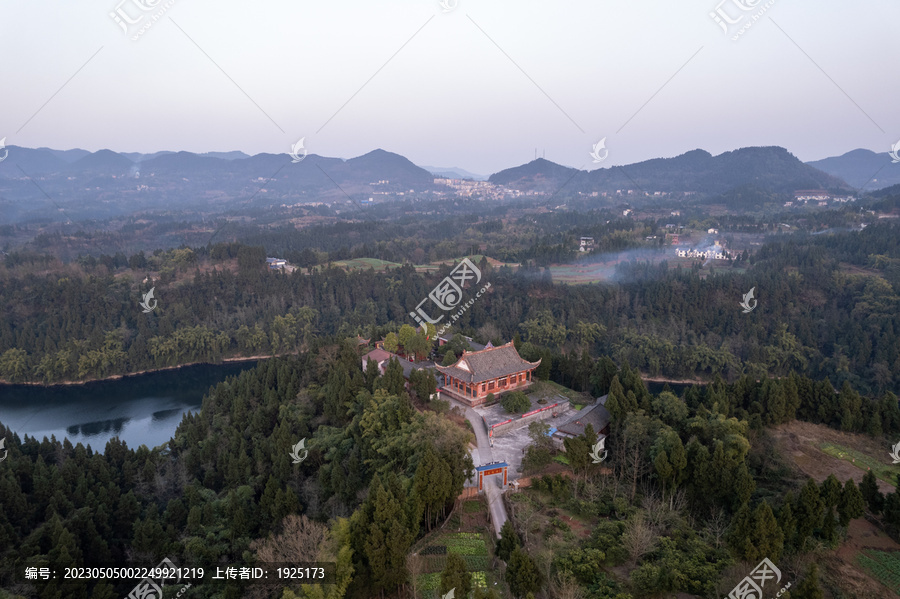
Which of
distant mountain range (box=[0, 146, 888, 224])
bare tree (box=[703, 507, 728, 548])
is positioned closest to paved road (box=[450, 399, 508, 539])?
bare tree (box=[703, 507, 728, 548])

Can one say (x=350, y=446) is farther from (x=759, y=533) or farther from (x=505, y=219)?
(x=505, y=219)

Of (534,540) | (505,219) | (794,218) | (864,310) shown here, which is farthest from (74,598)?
(505,219)

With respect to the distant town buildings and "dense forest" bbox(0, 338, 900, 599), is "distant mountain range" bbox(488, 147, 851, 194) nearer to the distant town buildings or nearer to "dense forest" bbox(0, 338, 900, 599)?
the distant town buildings

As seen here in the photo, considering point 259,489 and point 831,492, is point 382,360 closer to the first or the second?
point 259,489

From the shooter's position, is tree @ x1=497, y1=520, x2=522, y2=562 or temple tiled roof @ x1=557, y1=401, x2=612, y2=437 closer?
tree @ x1=497, y1=520, x2=522, y2=562

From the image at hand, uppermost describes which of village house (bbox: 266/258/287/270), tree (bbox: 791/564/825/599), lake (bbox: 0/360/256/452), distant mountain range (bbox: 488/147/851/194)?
distant mountain range (bbox: 488/147/851/194)

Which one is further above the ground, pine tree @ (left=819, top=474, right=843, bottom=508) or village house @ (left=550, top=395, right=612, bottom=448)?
pine tree @ (left=819, top=474, right=843, bottom=508)
